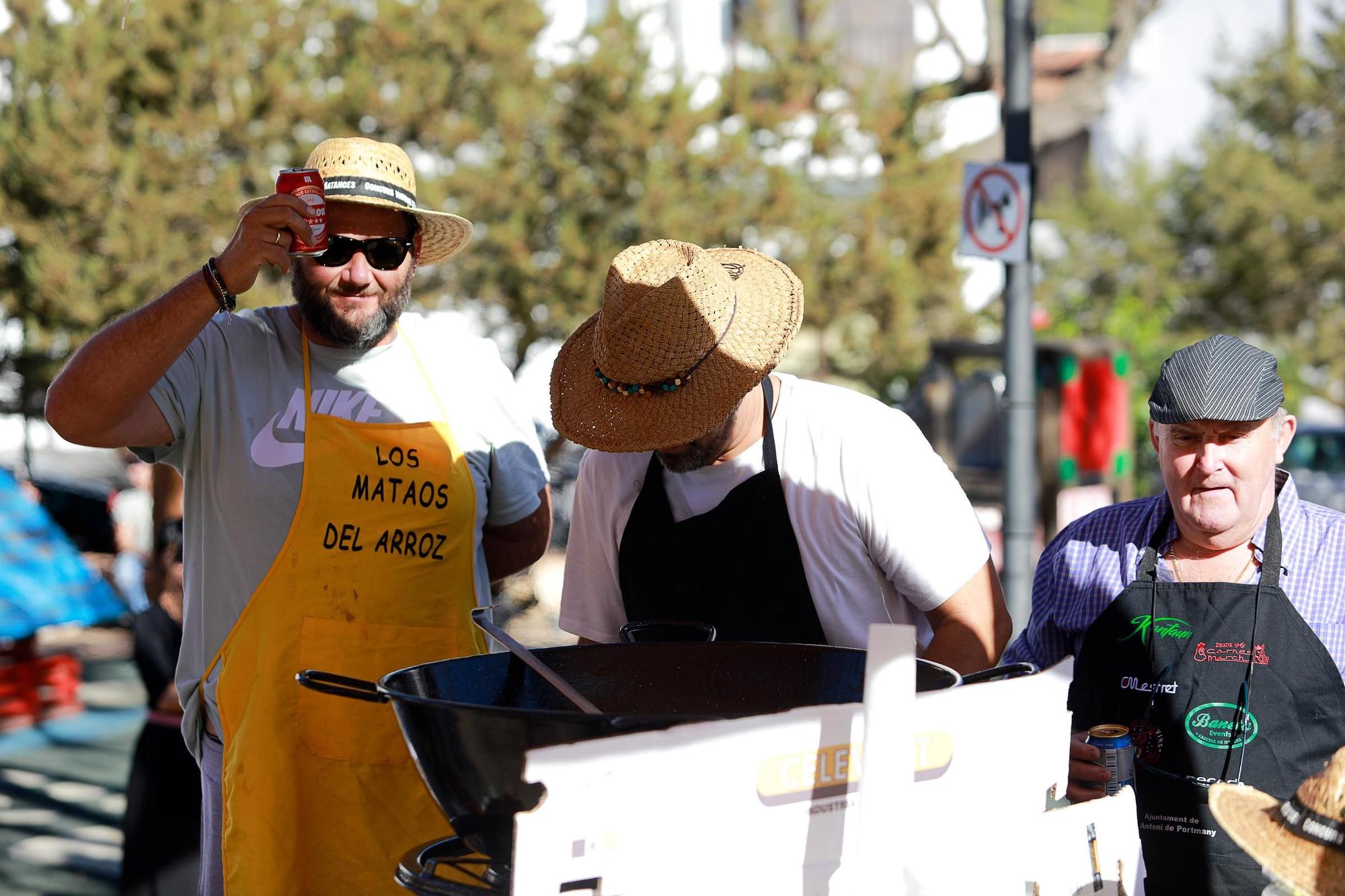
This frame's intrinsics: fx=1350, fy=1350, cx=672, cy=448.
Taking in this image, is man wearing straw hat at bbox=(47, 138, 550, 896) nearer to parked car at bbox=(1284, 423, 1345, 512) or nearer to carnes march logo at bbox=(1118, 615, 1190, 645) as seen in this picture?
carnes march logo at bbox=(1118, 615, 1190, 645)

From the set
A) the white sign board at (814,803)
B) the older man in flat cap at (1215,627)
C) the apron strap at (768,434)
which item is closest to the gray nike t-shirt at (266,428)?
the apron strap at (768,434)

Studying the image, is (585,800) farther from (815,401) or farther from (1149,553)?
(1149,553)

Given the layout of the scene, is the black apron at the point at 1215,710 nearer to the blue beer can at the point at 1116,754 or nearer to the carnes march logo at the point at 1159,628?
the carnes march logo at the point at 1159,628

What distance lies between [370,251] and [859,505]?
111cm

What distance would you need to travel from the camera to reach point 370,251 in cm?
264

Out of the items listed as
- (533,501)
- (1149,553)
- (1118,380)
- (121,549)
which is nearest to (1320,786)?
(1149,553)

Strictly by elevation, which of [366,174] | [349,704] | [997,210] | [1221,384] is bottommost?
[349,704]

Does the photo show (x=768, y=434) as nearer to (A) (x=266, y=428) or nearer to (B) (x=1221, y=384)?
(B) (x=1221, y=384)

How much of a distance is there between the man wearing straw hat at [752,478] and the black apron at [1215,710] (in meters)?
0.30

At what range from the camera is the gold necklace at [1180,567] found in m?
2.36

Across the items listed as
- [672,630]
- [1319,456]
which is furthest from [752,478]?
[1319,456]

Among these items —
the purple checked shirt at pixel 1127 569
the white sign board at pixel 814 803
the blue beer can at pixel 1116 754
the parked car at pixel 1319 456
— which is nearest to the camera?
the white sign board at pixel 814 803

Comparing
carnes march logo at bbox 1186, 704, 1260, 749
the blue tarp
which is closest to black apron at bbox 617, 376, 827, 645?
carnes march logo at bbox 1186, 704, 1260, 749

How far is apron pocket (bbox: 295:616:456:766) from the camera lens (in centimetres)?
242
